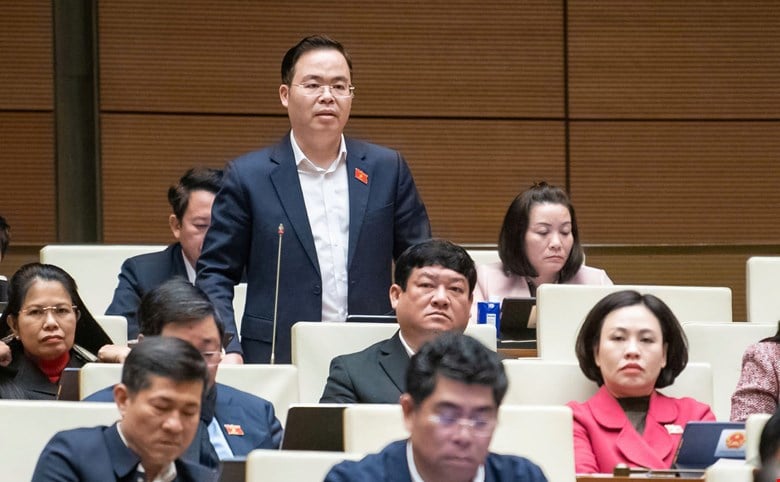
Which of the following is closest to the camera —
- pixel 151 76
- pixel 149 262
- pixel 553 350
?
pixel 553 350

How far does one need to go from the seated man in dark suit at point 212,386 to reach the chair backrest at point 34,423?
26 centimetres

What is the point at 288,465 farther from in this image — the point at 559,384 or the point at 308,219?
the point at 308,219

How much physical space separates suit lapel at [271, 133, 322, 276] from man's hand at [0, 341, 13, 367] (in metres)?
0.84

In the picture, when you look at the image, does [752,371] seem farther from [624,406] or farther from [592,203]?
[592,203]

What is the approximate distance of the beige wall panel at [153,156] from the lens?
20.6 ft

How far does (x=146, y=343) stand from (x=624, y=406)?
4.72ft

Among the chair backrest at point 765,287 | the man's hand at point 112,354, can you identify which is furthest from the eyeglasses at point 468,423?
the chair backrest at point 765,287

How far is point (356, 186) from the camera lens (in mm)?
4078

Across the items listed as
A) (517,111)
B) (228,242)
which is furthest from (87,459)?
(517,111)

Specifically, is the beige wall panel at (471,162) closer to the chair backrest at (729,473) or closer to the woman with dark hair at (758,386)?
the woman with dark hair at (758,386)

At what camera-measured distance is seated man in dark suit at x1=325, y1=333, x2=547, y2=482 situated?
2326 millimetres

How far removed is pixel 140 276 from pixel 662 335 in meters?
2.01

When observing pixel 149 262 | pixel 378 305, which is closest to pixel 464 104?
pixel 149 262

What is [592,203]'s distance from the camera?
649 centimetres
